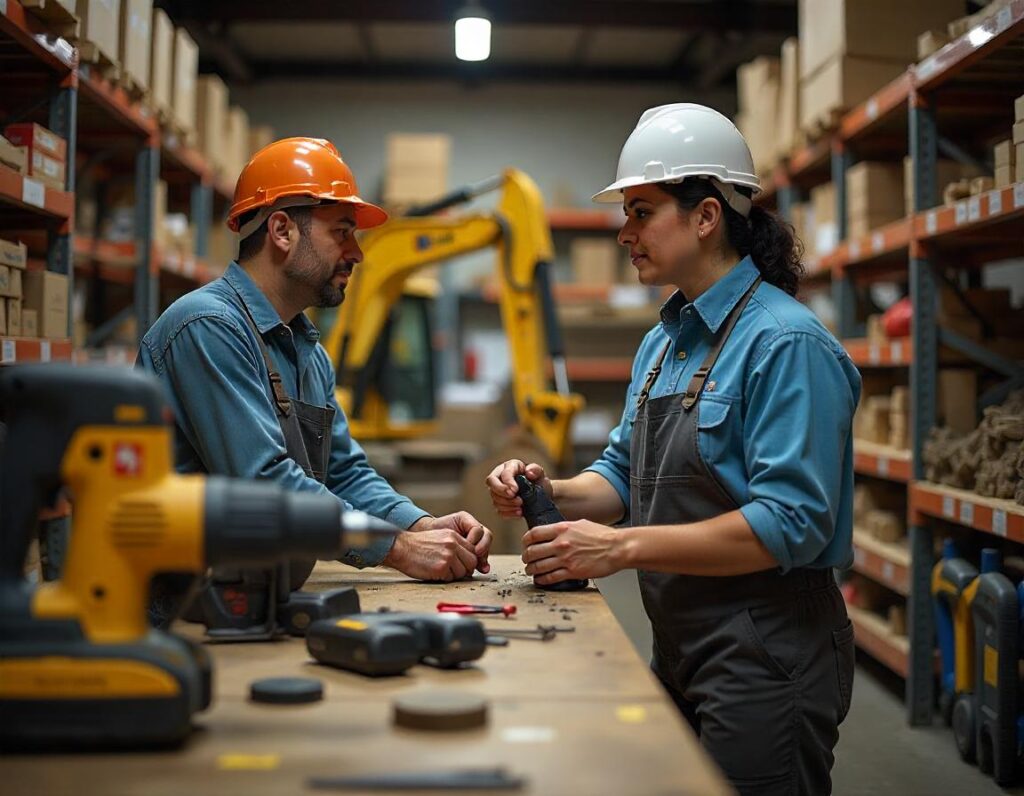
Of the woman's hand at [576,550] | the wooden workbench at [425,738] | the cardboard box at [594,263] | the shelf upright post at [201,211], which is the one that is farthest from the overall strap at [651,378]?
the cardboard box at [594,263]

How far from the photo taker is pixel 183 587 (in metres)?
1.50

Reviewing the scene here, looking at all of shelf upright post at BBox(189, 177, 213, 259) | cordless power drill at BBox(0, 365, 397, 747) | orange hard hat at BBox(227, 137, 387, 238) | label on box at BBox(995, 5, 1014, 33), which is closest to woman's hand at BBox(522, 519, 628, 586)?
cordless power drill at BBox(0, 365, 397, 747)

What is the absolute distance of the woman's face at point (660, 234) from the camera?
2445 millimetres

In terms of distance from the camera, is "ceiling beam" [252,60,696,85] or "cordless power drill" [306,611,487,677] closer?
"cordless power drill" [306,611,487,677]

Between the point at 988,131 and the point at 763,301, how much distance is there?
12.5 feet

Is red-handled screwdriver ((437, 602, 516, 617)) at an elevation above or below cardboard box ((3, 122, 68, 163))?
below

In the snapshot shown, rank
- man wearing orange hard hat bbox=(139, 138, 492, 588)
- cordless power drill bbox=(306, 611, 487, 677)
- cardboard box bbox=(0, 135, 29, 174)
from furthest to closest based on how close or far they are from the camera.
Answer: cardboard box bbox=(0, 135, 29, 174) → man wearing orange hard hat bbox=(139, 138, 492, 588) → cordless power drill bbox=(306, 611, 487, 677)

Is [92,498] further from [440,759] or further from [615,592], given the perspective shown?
[615,592]

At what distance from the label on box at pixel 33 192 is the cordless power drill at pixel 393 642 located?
2.57 m

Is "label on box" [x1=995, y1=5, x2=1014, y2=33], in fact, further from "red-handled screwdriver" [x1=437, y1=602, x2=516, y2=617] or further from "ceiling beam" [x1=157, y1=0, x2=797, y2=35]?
"ceiling beam" [x1=157, y1=0, x2=797, y2=35]

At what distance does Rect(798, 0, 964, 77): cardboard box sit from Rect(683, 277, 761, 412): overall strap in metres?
3.64

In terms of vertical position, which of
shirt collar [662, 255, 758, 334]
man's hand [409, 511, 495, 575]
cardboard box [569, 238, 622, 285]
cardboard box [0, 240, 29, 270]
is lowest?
man's hand [409, 511, 495, 575]

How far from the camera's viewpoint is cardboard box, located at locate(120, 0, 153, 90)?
16.3 ft

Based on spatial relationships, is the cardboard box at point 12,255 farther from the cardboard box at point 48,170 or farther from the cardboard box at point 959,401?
the cardboard box at point 959,401
